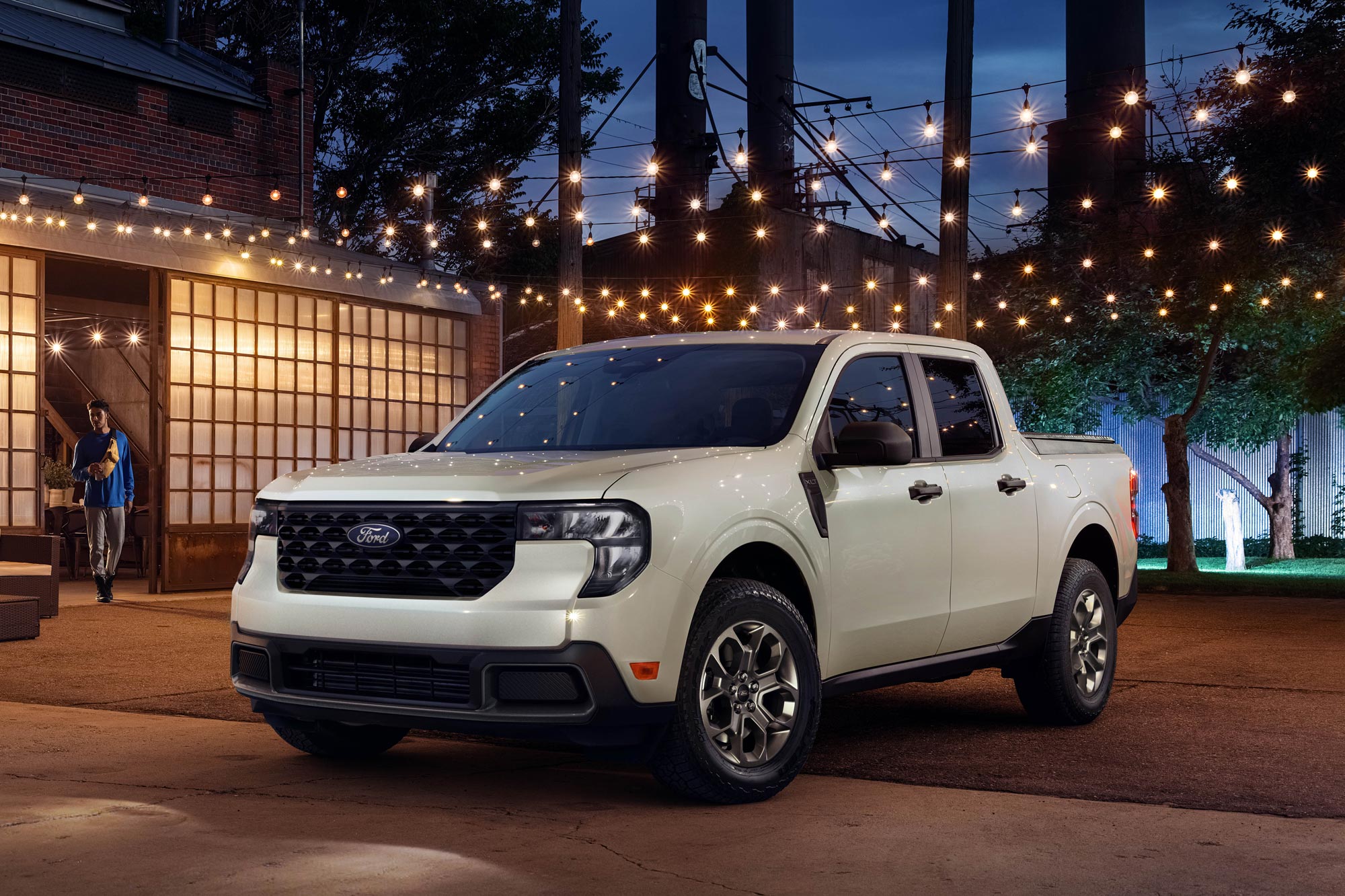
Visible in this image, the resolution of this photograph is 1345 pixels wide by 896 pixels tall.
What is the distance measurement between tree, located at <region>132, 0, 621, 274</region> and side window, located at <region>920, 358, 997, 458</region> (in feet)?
82.8

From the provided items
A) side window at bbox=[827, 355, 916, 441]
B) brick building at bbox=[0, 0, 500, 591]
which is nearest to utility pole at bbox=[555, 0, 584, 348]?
brick building at bbox=[0, 0, 500, 591]

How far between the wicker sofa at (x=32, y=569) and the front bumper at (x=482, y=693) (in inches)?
277

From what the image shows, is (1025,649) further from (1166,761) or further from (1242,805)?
(1242,805)

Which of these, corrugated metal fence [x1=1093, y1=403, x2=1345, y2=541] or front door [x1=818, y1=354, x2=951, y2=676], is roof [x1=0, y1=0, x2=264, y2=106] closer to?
front door [x1=818, y1=354, x2=951, y2=676]

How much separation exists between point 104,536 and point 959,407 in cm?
1039

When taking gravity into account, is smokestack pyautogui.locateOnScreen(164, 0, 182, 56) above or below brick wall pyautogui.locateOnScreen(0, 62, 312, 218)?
above

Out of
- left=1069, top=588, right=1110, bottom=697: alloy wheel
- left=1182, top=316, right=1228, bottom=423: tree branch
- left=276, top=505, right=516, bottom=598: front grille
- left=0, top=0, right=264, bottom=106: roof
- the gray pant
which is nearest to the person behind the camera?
left=276, top=505, right=516, bottom=598: front grille

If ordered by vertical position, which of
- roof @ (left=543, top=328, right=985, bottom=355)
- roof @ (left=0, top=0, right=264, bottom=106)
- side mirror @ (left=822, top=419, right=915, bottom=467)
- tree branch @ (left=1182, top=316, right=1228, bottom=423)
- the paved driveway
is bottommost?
the paved driveway

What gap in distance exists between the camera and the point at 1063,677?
7.66m

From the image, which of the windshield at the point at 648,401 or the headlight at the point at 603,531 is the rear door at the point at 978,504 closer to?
the windshield at the point at 648,401

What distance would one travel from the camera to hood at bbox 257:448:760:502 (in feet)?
17.9

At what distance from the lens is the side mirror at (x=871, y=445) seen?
247 inches

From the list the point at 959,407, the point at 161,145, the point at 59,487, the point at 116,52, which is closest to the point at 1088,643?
the point at 959,407

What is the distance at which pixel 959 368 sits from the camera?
7.73 m
